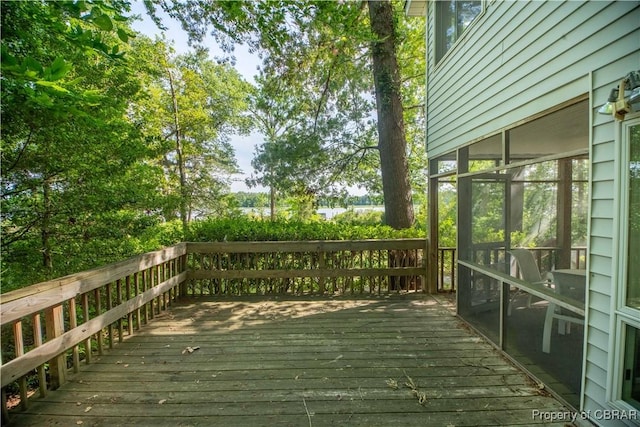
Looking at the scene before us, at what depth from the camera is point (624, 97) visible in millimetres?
1606

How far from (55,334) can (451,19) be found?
5.53 m

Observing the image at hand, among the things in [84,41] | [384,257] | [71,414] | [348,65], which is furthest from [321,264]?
[348,65]

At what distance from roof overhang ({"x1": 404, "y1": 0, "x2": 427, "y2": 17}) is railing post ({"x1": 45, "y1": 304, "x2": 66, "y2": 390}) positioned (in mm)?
6115

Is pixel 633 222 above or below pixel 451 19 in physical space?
below

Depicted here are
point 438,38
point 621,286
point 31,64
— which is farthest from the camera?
point 438,38

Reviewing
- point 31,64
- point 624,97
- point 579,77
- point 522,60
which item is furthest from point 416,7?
point 31,64

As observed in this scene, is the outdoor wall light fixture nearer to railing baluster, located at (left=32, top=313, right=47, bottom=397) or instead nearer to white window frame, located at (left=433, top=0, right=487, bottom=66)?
white window frame, located at (left=433, top=0, right=487, bottom=66)

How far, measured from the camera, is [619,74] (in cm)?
171

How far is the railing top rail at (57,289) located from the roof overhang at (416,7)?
18.3 ft

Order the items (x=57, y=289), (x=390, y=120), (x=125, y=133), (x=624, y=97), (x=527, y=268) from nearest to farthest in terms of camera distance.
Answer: (x=624, y=97)
(x=57, y=289)
(x=527, y=268)
(x=125, y=133)
(x=390, y=120)

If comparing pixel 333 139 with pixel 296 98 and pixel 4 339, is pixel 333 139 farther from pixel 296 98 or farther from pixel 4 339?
pixel 4 339

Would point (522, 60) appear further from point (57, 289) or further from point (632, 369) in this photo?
point (57, 289)

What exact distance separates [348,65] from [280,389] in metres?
6.79

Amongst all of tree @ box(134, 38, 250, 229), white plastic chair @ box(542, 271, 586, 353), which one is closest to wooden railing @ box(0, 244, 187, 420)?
white plastic chair @ box(542, 271, 586, 353)
